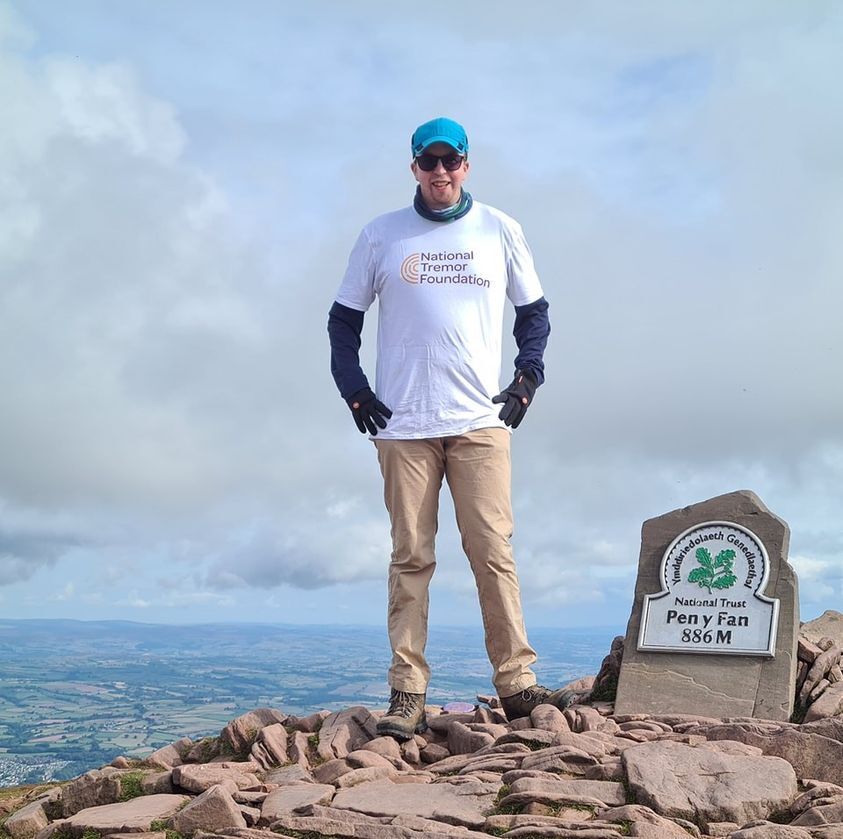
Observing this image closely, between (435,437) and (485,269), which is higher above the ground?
(485,269)

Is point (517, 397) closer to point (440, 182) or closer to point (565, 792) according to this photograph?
point (440, 182)

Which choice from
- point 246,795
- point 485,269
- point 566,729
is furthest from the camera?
point 485,269

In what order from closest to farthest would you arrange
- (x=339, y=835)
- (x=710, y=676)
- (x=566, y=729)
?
1. (x=339, y=835)
2. (x=566, y=729)
3. (x=710, y=676)

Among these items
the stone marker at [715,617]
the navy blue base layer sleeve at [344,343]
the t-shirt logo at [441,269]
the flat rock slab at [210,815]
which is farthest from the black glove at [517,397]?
the flat rock slab at [210,815]

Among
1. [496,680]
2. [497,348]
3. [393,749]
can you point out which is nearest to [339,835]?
[393,749]

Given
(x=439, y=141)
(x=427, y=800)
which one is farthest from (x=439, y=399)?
(x=427, y=800)

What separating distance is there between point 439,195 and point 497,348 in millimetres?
1212

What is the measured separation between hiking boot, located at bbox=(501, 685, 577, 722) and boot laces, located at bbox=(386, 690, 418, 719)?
0.69 metres

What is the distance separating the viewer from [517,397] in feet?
27.7

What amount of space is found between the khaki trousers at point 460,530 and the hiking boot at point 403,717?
0.07m

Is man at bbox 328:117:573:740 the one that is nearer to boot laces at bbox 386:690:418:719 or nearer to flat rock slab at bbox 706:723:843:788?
boot laces at bbox 386:690:418:719

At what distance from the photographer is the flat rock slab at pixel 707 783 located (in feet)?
20.2

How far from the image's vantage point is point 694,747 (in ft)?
23.0

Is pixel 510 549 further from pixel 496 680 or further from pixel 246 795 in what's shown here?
pixel 246 795
